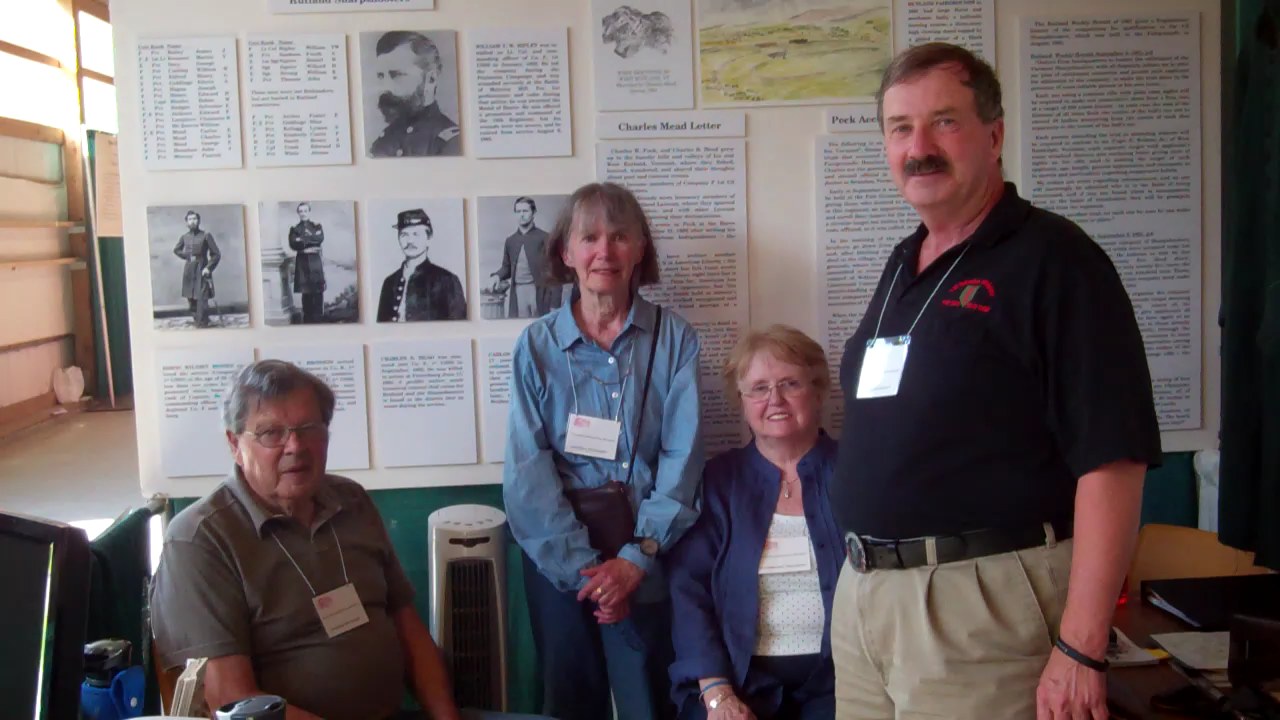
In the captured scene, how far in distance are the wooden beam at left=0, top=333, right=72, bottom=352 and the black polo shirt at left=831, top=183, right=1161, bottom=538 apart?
690cm

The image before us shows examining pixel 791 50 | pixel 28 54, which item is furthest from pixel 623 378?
pixel 28 54

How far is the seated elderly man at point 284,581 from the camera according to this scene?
1745 millimetres

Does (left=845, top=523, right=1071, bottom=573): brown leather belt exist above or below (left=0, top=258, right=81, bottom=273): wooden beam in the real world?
below

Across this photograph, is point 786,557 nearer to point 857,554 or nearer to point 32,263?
point 857,554

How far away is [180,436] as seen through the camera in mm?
2520

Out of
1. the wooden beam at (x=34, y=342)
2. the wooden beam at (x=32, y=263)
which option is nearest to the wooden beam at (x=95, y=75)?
the wooden beam at (x=32, y=263)

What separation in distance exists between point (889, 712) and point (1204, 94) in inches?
81.2

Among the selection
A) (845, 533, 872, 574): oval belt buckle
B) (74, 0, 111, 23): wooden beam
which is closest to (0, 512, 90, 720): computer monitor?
(845, 533, 872, 574): oval belt buckle

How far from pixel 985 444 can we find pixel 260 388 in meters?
1.33

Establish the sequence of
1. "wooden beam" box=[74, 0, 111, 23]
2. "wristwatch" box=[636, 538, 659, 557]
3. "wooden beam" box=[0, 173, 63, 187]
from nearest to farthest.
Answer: "wristwatch" box=[636, 538, 659, 557] < "wooden beam" box=[0, 173, 63, 187] < "wooden beam" box=[74, 0, 111, 23]

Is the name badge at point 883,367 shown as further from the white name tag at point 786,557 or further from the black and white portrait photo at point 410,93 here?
the black and white portrait photo at point 410,93

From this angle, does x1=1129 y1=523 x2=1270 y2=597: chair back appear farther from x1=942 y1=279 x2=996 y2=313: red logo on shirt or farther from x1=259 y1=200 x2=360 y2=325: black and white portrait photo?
x1=259 y1=200 x2=360 y2=325: black and white portrait photo

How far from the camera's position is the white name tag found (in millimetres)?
2160

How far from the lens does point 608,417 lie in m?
2.32
